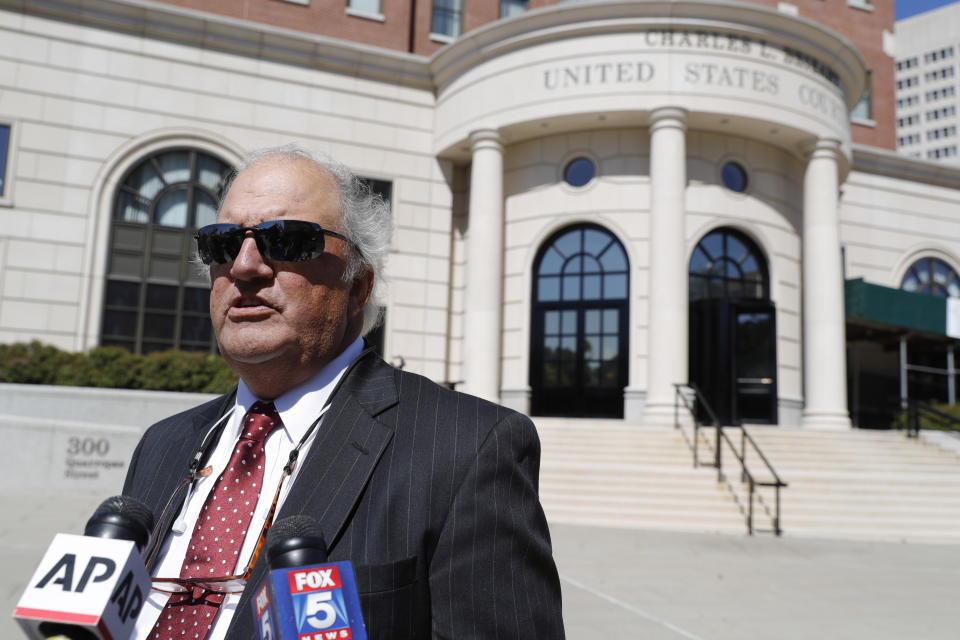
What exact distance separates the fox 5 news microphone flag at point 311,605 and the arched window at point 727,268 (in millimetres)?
18722

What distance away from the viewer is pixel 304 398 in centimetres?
211

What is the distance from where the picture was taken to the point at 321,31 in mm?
21078

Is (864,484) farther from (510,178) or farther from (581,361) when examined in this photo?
(510,178)

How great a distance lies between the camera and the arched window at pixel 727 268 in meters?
19.2

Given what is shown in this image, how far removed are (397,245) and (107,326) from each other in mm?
6965

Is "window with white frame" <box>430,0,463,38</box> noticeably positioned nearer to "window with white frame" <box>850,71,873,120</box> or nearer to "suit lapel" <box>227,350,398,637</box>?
"window with white frame" <box>850,71,873,120</box>

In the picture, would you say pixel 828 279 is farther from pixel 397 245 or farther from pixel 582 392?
pixel 397 245

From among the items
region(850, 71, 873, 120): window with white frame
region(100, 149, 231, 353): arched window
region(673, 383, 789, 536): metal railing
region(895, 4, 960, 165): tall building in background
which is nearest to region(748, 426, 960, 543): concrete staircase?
region(673, 383, 789, 536): metal railing

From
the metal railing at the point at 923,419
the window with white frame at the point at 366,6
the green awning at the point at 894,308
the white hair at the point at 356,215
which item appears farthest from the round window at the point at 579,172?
the white hair at the point at 356,215

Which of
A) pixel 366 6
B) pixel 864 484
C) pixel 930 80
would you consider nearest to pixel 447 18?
pixel 366 6

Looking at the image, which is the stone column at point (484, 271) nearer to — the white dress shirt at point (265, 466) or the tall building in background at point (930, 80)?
the white dress shirt at point (265, 466)

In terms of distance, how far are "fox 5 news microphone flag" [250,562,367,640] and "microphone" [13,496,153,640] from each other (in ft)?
0.84

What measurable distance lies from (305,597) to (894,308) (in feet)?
76.5

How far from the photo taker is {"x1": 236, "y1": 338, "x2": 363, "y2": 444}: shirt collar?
6.80ft
